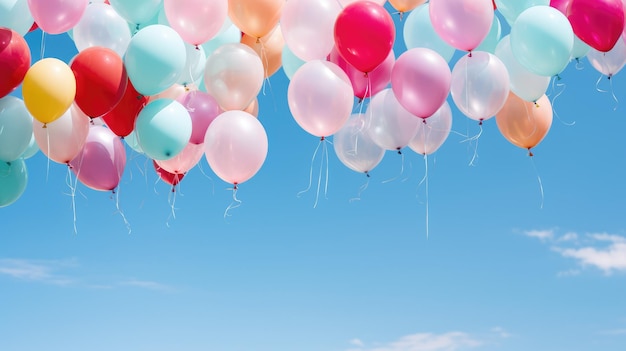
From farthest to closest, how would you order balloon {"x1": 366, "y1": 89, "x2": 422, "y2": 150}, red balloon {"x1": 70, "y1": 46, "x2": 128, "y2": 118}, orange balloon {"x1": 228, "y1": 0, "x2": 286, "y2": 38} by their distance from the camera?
1. balloon {"x1": 366, "y1": 89, "x2": 422, "y2": 150}
2. orange balloon {"x1": 228, "y1": 0, "x2": 286, "y2": 38}
3. red balloon {"x1": 70, "y1": 46, "x2": 128, "y2": 118}

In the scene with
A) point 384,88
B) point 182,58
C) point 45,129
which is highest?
point 384,88

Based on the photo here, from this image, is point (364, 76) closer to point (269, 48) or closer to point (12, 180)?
point (269, 48)

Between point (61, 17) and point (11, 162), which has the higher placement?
point (61, 17)

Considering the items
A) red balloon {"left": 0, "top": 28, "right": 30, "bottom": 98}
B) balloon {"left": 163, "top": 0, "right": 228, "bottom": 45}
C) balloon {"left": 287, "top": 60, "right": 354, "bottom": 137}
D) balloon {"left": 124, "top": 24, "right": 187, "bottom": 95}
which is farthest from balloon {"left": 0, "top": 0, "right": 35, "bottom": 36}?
balloon {"left": 287, "top": 60, "right": 354, "bottom": 137}

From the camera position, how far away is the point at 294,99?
16.4 feet

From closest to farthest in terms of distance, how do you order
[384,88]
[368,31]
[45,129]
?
[368,31]
[45,129]
[384,88]

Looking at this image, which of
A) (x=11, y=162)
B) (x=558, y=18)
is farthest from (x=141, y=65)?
(x=558, y=18)

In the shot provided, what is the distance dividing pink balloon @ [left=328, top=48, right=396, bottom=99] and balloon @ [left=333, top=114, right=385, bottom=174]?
0.33 m

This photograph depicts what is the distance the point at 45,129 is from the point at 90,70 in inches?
24.5

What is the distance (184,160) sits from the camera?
5543 mm

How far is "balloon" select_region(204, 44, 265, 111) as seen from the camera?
5074mm

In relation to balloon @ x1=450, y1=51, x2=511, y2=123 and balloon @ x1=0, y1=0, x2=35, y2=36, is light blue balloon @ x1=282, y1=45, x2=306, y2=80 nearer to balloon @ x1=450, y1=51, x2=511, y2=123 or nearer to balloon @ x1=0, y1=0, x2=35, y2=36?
balloon @ x1=450, y1=51, x2=511, y2=123

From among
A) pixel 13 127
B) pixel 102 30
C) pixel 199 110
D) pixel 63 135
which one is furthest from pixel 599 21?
pixel 13 127

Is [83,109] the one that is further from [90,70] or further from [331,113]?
[331,113]
